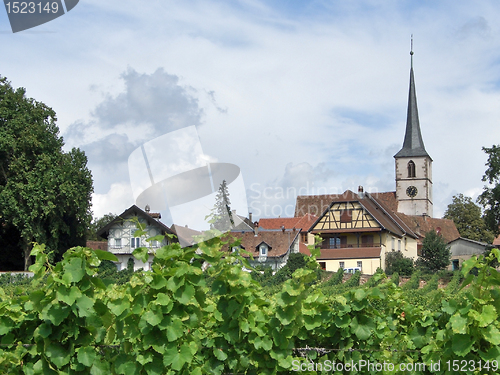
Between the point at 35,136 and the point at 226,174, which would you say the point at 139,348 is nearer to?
the point at 226,174

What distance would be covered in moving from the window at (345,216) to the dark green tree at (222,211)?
168 ft

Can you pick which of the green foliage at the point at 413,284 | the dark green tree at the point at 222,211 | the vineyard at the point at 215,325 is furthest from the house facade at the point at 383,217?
the dark green tree at the point at 222,211

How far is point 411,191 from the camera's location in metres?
87.6

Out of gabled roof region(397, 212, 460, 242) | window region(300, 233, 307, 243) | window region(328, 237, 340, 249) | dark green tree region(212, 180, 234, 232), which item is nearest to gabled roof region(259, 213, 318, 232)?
window region(300, 233, 307, 243)

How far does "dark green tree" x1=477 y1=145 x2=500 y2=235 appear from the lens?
44031 mm

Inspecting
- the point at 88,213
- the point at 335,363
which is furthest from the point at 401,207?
the point at 335,363

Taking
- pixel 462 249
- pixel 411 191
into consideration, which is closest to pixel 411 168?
pixel 411 191

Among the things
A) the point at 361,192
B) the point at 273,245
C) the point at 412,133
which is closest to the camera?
the point at 273,245

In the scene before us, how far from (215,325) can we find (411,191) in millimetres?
86314

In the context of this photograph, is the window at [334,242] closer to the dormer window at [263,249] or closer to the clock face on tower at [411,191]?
the dormer window at [263,249]

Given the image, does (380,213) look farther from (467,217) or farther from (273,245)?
(467,217)

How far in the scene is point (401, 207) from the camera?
8825cm

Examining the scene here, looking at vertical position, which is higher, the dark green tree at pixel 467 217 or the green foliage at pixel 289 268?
the dark green tree at pixel 467 217

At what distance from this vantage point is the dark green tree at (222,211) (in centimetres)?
388
